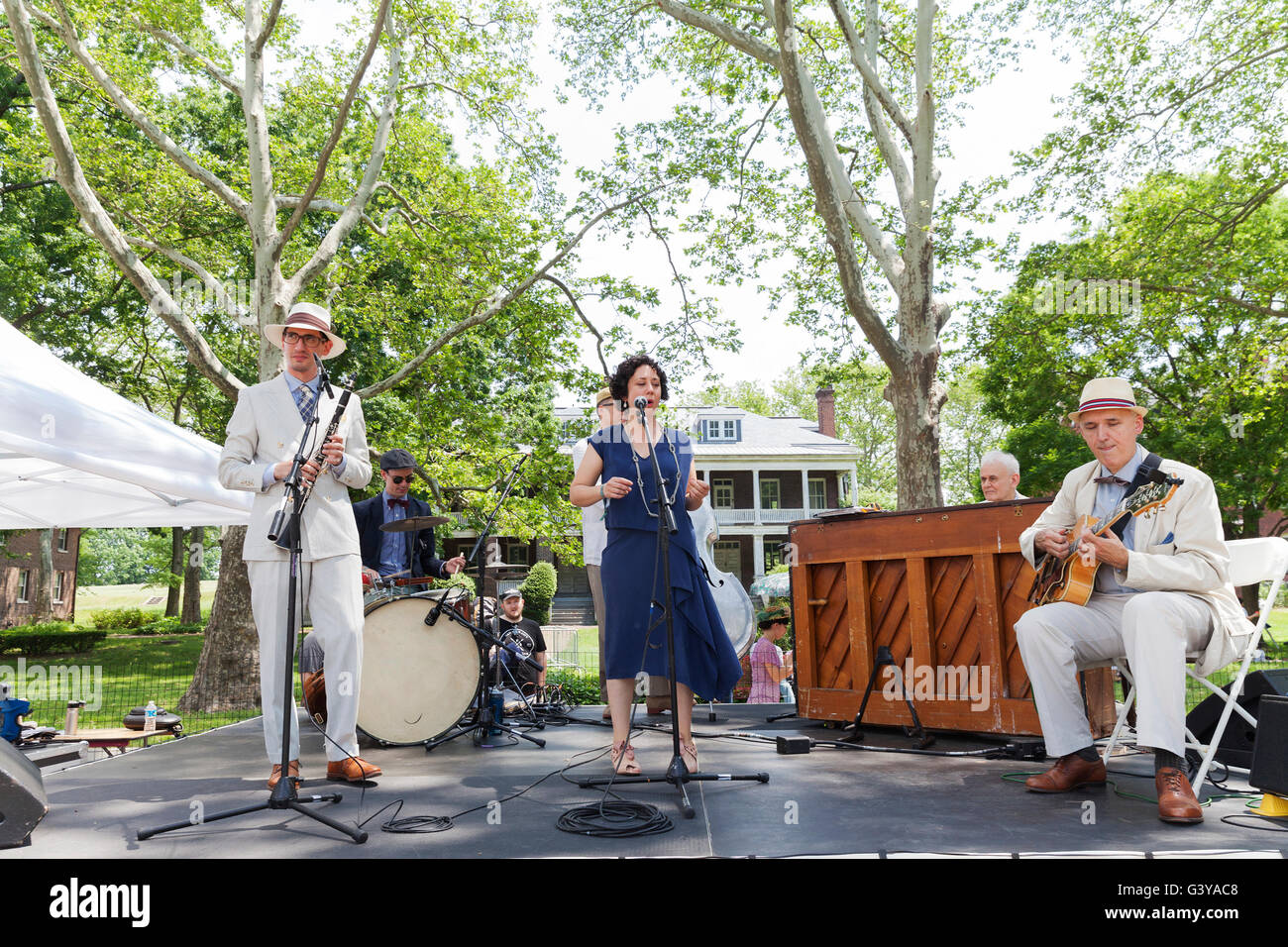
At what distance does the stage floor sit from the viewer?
2.87 meters

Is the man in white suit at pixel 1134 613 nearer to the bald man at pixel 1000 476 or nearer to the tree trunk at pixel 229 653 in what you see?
the bald man at pixel 1000 476

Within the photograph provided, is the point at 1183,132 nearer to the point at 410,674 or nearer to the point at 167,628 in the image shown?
the point at 410,674

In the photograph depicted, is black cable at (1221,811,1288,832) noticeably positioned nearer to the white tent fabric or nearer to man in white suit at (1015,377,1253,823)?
man in white suit at (1015,377,1253,823)

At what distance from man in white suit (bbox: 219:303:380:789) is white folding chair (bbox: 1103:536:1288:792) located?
11.8ft

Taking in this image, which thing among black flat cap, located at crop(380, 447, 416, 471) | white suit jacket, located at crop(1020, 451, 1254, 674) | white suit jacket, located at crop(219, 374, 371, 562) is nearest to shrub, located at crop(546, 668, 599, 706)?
black flat cap, located at crop(380, 447, 416, 471)

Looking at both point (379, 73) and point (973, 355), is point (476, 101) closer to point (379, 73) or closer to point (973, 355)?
point (379, 73)

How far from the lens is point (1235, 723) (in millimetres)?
4285

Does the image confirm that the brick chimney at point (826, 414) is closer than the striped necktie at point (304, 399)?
No

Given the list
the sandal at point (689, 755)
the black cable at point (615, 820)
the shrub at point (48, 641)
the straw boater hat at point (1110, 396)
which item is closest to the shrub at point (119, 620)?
the shrub at point (48, 641)

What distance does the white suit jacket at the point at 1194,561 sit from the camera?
3654 millimetres

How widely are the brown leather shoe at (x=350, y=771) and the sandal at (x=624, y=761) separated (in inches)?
47.6

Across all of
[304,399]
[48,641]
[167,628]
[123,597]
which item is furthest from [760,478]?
[123,597]

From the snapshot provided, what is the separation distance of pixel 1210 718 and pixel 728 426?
38.5 meters
